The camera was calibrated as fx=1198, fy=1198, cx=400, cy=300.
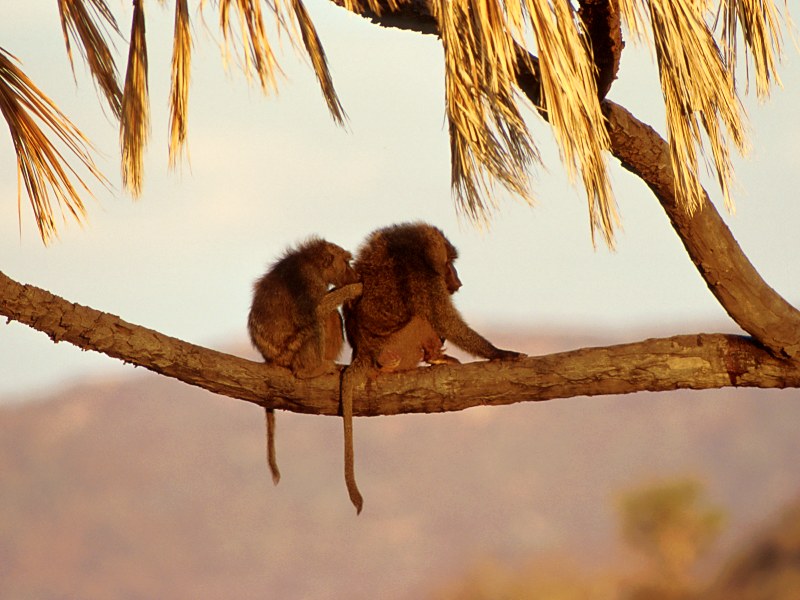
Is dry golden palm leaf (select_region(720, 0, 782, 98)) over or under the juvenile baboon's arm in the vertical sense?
over

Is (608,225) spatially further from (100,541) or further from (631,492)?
(100,541)

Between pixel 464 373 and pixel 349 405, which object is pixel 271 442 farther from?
pixel 464 373

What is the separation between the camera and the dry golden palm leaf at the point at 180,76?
4656 millimetres

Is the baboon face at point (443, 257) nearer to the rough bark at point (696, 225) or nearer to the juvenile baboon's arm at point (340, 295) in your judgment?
the juvenile baboon's arm at point (340, 295)

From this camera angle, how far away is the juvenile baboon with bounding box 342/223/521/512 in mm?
4758

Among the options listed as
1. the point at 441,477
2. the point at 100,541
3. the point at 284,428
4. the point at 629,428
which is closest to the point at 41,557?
the point at 100,541

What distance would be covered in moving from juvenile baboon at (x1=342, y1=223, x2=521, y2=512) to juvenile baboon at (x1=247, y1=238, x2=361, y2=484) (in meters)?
0.09

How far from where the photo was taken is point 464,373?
14.5 ft

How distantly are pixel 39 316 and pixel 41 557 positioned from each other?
30.2m

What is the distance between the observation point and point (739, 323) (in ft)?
15.0

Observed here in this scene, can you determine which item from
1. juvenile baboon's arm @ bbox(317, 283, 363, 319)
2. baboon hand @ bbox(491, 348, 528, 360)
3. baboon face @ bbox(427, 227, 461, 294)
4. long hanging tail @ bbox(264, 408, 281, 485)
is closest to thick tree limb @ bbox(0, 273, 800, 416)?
baboon hand @ bbox(491, 348, 528, 360)

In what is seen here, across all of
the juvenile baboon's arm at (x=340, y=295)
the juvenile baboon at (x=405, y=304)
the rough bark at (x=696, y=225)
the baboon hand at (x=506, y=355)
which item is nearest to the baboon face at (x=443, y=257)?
the juvenile baboon at (x=405, y=304)

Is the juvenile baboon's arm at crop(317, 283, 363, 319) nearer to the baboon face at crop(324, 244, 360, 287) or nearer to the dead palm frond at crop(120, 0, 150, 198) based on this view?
the baboon face at crop(324, 244, 360, 287)

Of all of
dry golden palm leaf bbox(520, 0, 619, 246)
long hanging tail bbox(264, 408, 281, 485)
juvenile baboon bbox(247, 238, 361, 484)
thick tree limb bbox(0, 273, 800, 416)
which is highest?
dry golden palm leaf bbox(520, 0, 619, 246)
